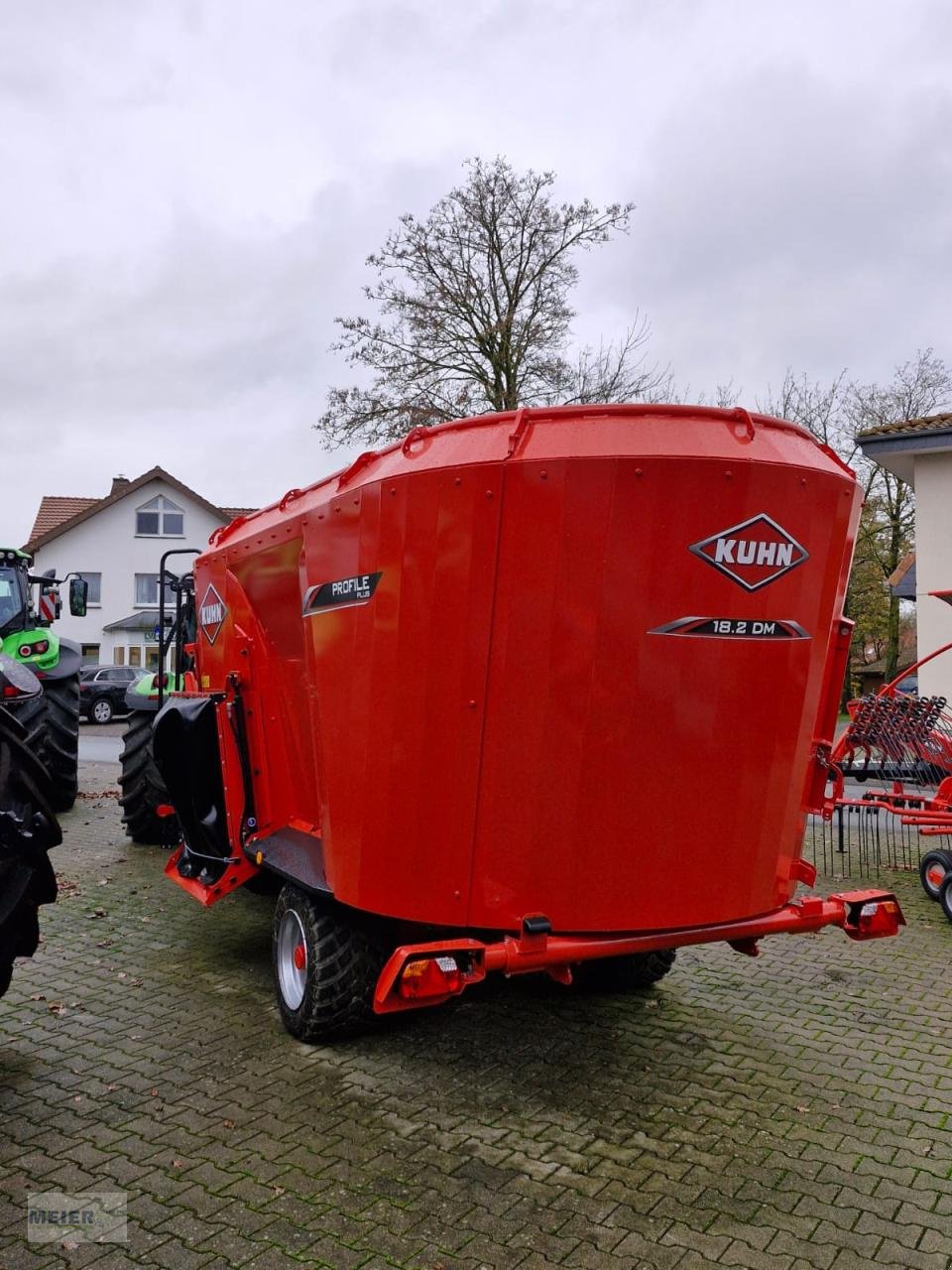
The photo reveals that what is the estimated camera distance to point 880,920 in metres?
4.12

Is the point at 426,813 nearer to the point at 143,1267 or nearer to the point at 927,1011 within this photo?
the point at 143,1267

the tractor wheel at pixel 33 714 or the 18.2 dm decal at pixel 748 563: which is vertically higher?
the 18.2 dm decal at pixel 748 563

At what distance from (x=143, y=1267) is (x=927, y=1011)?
12.8ft

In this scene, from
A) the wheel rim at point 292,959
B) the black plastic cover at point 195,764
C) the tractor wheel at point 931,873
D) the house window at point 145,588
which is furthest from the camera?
the house window at point 145,588

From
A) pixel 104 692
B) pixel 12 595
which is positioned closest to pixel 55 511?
pixel 104 692

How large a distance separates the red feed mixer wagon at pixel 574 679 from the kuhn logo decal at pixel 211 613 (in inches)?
73.0

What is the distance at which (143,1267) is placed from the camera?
9.12 feet

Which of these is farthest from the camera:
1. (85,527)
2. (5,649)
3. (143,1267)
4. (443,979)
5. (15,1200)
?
(85,527)

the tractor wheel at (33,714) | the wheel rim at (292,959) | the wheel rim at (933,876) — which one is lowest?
the wheel rim at (933,876)

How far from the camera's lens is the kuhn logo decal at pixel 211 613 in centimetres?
569

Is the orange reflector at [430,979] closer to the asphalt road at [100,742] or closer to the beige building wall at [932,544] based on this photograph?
the beige building wall at [932,544]

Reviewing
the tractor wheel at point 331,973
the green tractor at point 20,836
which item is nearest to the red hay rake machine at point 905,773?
the tractor wheel at point 331,973

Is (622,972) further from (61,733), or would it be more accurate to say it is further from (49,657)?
(49,657)

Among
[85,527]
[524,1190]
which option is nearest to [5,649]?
[524,1190]
